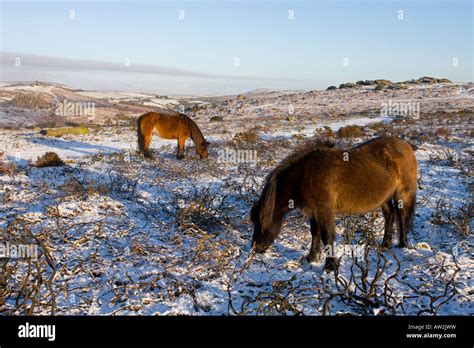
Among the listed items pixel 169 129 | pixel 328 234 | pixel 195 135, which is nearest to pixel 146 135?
pixel 169 129

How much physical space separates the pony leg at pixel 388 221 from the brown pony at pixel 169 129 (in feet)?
24.9

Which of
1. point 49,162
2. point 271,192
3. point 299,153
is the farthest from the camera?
point 49,162

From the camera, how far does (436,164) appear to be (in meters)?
9.73

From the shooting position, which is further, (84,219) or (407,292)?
(84,219)

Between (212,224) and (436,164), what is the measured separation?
759 centimetres

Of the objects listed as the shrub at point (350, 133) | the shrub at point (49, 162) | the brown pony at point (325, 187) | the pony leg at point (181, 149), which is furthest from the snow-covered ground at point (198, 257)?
the shrub at point (350, 133)

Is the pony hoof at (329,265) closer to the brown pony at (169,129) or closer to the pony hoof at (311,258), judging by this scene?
the pony hoof at (311,258)

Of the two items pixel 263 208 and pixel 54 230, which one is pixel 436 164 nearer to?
pixel 263 208

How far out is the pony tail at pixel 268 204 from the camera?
4277 millimetres

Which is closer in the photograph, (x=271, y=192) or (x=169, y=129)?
(x=271, y=192)

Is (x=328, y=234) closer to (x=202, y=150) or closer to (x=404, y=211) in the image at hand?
(x=404, y=211)

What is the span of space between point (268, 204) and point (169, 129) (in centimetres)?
851

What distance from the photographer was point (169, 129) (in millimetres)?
12086
